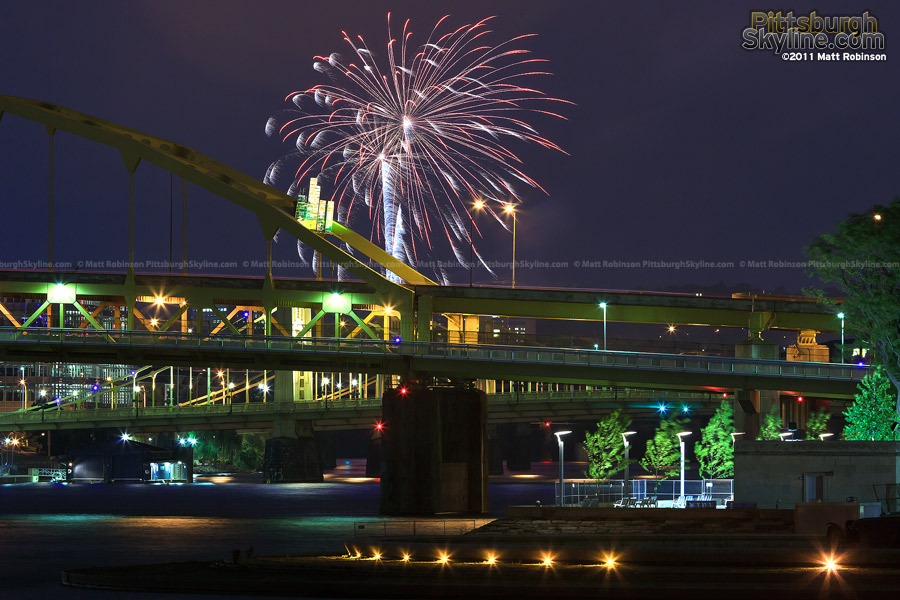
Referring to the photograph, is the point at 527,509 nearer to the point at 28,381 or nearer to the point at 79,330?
the point at 79,330

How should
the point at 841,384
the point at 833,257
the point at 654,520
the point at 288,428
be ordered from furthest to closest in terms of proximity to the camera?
the point at 288,428 → the point at 841,384 → the point at 833,257 → the point at 654,520

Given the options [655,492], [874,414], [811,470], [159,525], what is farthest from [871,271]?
[159,525]

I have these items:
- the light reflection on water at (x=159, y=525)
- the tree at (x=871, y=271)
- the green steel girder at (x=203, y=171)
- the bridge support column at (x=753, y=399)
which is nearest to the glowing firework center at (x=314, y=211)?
the green steel girder at (x=203, y=171)

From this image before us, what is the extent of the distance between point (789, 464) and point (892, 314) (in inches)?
384

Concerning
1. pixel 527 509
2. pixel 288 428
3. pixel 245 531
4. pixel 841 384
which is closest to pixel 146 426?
pixel 288 428

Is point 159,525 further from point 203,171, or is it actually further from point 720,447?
point 720,447

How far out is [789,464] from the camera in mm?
52000

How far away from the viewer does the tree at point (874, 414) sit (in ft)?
192

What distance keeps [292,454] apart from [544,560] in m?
107

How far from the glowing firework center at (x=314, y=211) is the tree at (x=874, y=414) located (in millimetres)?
53259

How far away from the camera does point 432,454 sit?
78.9 m

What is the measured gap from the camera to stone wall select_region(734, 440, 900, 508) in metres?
50.7

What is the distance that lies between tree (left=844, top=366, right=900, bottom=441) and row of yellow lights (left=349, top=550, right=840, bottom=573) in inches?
937

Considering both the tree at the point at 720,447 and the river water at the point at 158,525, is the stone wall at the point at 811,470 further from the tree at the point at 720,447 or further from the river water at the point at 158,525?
the tree at the point at 720,447
